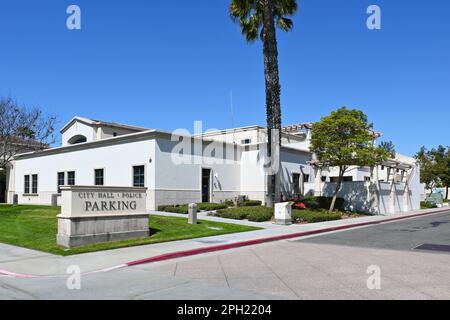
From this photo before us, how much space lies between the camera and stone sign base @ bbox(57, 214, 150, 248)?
42.4 ft

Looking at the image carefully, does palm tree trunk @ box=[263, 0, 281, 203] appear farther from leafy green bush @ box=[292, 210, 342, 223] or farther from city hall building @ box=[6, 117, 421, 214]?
city hall building @ box=[6, 117, 421, 214]

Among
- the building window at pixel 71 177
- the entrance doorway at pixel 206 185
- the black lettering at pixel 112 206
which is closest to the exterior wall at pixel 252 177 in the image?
the entrance doorway at pixel 206 185

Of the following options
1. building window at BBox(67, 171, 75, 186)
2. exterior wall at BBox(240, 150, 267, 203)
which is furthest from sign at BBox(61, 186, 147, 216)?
building window at BBox(67, 171, 75, 186)

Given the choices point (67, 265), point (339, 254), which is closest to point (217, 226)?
point (339, 254)

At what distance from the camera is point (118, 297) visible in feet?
24.0

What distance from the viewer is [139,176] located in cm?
2827

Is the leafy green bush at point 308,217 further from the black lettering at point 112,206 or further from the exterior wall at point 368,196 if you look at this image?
the black lettering at point 112,206

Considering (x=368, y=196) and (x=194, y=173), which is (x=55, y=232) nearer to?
(x=194, y=173)

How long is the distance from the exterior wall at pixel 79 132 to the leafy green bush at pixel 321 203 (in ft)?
61.4

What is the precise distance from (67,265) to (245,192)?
23.6 meters

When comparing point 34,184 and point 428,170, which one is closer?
point 34,184

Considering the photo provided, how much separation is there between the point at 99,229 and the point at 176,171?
14719mm

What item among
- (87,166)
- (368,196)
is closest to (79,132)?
(87,166)
